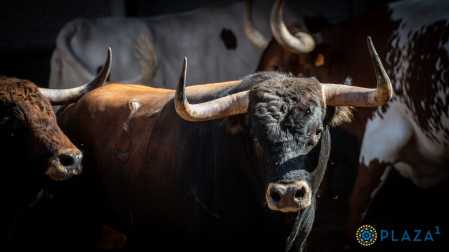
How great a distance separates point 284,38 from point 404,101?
146 centimetres

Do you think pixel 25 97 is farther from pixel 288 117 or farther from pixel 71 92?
pixel 288 117

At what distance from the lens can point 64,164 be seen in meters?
3.50

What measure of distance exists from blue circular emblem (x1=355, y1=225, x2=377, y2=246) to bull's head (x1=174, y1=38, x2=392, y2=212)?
2.10m

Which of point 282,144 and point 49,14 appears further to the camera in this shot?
point 49,14

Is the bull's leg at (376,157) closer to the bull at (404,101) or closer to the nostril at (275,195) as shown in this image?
the bull at (404,101)

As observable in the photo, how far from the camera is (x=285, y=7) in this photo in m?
6.96

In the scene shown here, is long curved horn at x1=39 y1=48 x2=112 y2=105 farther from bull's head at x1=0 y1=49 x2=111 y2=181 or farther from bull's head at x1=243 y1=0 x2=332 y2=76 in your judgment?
bull's head at x1=243 y1=0 x2=332 y2=76

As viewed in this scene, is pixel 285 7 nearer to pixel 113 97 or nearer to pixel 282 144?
pixel 113 97

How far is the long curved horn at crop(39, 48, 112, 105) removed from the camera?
162 inches

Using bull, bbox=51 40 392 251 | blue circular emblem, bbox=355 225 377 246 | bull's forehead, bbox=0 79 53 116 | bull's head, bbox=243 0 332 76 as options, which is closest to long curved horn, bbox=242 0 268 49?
bull's head, bbox=243 0 332 76

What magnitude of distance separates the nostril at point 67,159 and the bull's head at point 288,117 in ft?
3.21

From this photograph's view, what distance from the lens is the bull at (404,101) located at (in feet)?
14.6

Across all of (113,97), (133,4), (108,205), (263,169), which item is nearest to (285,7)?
(133,4)

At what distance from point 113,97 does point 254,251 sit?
1.68 m
